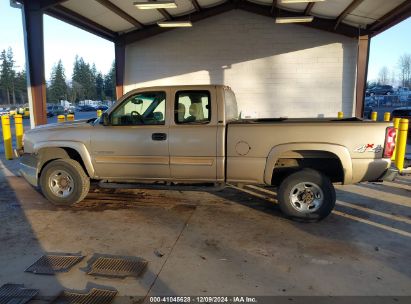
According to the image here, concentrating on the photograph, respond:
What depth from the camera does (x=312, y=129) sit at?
5.43m

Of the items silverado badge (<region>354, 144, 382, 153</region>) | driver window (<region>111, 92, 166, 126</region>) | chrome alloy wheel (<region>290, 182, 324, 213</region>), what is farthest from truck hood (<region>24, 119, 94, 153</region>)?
silverado badge (<region>354, 144, 382, 153</region>)

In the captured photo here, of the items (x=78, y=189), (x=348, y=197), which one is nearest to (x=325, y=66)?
(x=348, y=197)

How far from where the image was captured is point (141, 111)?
238 inches

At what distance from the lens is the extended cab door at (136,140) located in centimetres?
599

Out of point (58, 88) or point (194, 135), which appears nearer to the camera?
point (194, 135)

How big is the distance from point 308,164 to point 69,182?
Answer: 396 centimetres

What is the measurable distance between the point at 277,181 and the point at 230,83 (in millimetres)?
10164

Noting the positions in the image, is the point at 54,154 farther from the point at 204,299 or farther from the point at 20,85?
the point at 20,85

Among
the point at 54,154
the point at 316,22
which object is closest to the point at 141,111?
the point at 54,154

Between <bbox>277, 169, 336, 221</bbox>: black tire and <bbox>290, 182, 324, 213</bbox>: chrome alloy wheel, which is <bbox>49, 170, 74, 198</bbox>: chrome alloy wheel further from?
<bbox>290, 182, 324, 213</bbox>: chrome alloy wheel

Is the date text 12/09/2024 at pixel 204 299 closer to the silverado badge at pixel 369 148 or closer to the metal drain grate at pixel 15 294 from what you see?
the metal drain grate at pixel 15 294

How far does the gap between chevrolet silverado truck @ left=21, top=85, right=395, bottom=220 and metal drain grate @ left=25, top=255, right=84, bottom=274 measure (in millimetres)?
1995

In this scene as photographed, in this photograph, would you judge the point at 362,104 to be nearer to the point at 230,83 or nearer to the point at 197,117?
the point at 230,83

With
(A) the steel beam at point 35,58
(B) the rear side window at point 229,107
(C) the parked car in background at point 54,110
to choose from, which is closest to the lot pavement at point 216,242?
(B) the rear side window at point 229,107
